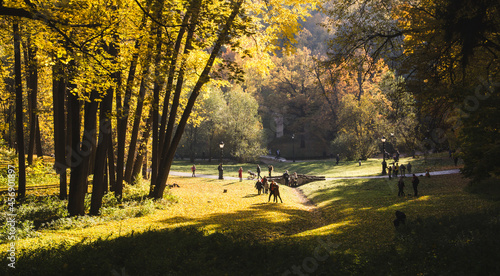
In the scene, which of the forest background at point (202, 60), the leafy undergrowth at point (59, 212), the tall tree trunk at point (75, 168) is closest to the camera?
the forest background at point (202, 60)

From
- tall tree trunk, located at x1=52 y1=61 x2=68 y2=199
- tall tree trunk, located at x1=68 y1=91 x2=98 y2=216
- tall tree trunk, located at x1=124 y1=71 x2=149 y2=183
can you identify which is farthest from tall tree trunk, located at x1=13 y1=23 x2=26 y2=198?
tall tree trunk, located at x1=124 y1=71 x2=149 y2=183

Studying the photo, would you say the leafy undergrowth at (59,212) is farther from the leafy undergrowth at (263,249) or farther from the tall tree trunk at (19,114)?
the tall tree trunk at (19,114)

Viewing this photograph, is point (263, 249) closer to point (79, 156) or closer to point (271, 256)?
point (271, 256)

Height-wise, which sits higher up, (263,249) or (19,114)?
(19,114)

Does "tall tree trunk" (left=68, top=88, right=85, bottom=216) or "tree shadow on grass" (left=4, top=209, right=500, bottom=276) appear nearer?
"tree shadow on grass" (left=4, top=209, right=500, bottom=276)

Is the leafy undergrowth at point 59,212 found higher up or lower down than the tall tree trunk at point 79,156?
lower down

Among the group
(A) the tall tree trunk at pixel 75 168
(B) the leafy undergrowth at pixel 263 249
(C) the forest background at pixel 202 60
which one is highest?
(C) the forest background at pixel 202 60

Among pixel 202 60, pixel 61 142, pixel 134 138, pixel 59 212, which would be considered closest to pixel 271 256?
pixel 59 212

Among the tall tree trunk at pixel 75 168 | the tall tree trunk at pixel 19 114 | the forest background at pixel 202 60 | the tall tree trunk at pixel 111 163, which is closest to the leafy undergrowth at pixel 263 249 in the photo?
the tall tree trunk at pixel 75 168

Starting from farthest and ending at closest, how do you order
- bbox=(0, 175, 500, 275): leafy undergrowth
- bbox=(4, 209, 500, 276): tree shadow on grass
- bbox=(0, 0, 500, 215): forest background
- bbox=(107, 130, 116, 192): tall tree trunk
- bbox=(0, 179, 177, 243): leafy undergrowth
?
bbox=(107, 130, 116, 192): tall tree trunk → bbox=(0, 179, 177, 243): leafy undergrowth → bbox=(0, 0, 500, 215): forest background → bbox=(0, 175, 500, 275): leafy undergrowth → bbox=(4, 209, 500, 276): tree shadow on grass

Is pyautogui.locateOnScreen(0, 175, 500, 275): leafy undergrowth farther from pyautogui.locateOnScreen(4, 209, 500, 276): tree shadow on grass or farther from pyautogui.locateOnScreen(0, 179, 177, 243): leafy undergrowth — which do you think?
pyautogui.locateOnScreen(0, 179, 177, 243): leafy undergrowth

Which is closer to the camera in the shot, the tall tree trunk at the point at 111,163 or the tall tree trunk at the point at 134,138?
the tall tree trunk at the point at 111,163

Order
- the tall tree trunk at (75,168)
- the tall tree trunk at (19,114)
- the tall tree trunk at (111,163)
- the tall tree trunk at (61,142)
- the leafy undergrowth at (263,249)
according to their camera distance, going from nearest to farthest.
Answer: the leafy undergrowth at (263,249), the tall tree trunk at (75,168), the tall tree trunk at (19,114), the tall tree trunk at (61,142), the tall tree trunk at (111,163)

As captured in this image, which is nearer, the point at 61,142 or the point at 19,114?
the point at 19,114
